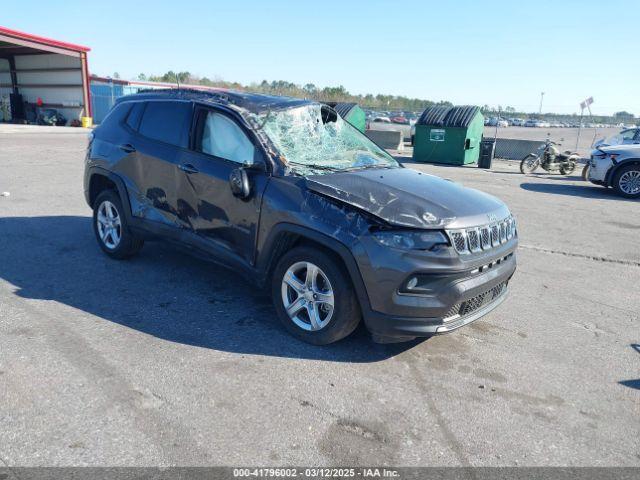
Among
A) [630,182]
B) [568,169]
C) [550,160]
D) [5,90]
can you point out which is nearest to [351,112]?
[550,160]

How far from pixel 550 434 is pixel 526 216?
23.0ft

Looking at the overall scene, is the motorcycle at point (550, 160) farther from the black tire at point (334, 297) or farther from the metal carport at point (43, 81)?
the metal carport at point (43, 81)

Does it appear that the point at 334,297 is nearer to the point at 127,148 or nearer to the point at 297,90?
the point at 127,148

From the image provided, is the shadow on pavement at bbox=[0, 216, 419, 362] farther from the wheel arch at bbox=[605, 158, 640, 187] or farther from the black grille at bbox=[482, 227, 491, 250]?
the wheel arch at bbox=[605, 158, 640, 187]

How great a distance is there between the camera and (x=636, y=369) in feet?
12.2

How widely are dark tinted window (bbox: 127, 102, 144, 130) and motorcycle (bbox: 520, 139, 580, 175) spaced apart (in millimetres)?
14251

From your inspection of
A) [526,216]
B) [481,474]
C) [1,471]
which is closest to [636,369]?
[481,474]

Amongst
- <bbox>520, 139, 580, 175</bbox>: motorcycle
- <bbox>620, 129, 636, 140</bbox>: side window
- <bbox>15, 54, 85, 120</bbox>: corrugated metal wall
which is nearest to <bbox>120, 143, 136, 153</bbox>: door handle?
<bbox>520, 139, 580, 175</bbox>: motorcycle

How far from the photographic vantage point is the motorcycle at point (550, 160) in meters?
16.6

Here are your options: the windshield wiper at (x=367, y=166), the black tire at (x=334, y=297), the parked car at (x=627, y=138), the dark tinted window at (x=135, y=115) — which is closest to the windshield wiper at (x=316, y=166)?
the windshield wiper at (x=367, y=166)

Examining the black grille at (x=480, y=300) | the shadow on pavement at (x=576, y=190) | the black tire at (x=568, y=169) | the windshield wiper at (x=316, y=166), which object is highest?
the windshield wiper at (x=316, y=166)

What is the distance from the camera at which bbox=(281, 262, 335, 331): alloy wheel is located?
364 centimetres

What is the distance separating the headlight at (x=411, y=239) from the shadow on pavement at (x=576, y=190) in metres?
10.3

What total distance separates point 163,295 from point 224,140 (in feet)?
5.00
